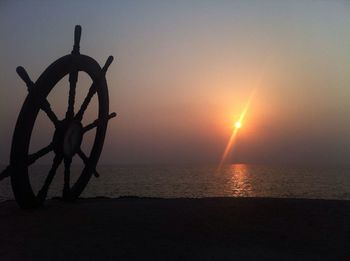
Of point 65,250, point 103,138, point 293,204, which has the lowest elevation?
point 65,250

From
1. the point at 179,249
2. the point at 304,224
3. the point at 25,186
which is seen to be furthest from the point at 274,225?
the point at 25,186

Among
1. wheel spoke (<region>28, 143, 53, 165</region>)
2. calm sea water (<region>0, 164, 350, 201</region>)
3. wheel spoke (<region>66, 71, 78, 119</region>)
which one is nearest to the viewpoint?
wheel spoke (<region>28, 143, 53, 165</region>)

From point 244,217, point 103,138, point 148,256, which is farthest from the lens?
point 103,138

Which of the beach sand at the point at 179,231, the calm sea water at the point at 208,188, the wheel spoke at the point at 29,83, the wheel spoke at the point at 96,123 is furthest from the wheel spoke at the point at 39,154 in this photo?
the calm sea water at the point at 208,188

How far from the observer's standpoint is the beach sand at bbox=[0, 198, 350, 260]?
8660 mm

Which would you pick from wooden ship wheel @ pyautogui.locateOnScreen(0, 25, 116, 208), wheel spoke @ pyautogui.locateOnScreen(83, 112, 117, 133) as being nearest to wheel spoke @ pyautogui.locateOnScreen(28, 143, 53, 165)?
wooden ship wheel @ pyautogui.locateOnScreen(0, 25, 116, 208)

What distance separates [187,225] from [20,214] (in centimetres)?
425

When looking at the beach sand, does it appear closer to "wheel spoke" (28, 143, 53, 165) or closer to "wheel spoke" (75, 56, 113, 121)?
"wheel spoke" (28, 143, 53, 165)

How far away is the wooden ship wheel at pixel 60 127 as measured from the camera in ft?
37.7

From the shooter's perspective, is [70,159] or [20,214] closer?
[20,214]

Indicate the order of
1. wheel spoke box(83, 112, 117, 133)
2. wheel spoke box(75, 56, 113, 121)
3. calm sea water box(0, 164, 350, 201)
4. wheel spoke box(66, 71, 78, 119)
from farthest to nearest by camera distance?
calm sea water box(0, 164, 350, 201) → wheel spoke box(83, 112, 117, 133) → wheel spoke box(75, 56, 113, 121) → wheel spoke box(66, 71, 78, 119)

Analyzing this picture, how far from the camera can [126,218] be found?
1121 centimetres

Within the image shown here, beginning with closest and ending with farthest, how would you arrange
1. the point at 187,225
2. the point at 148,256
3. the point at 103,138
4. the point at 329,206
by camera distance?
the point at 148,256
the point at 187,225
the point at 329,206
the point at 103,138

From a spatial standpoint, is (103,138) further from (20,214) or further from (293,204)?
(293,204)
